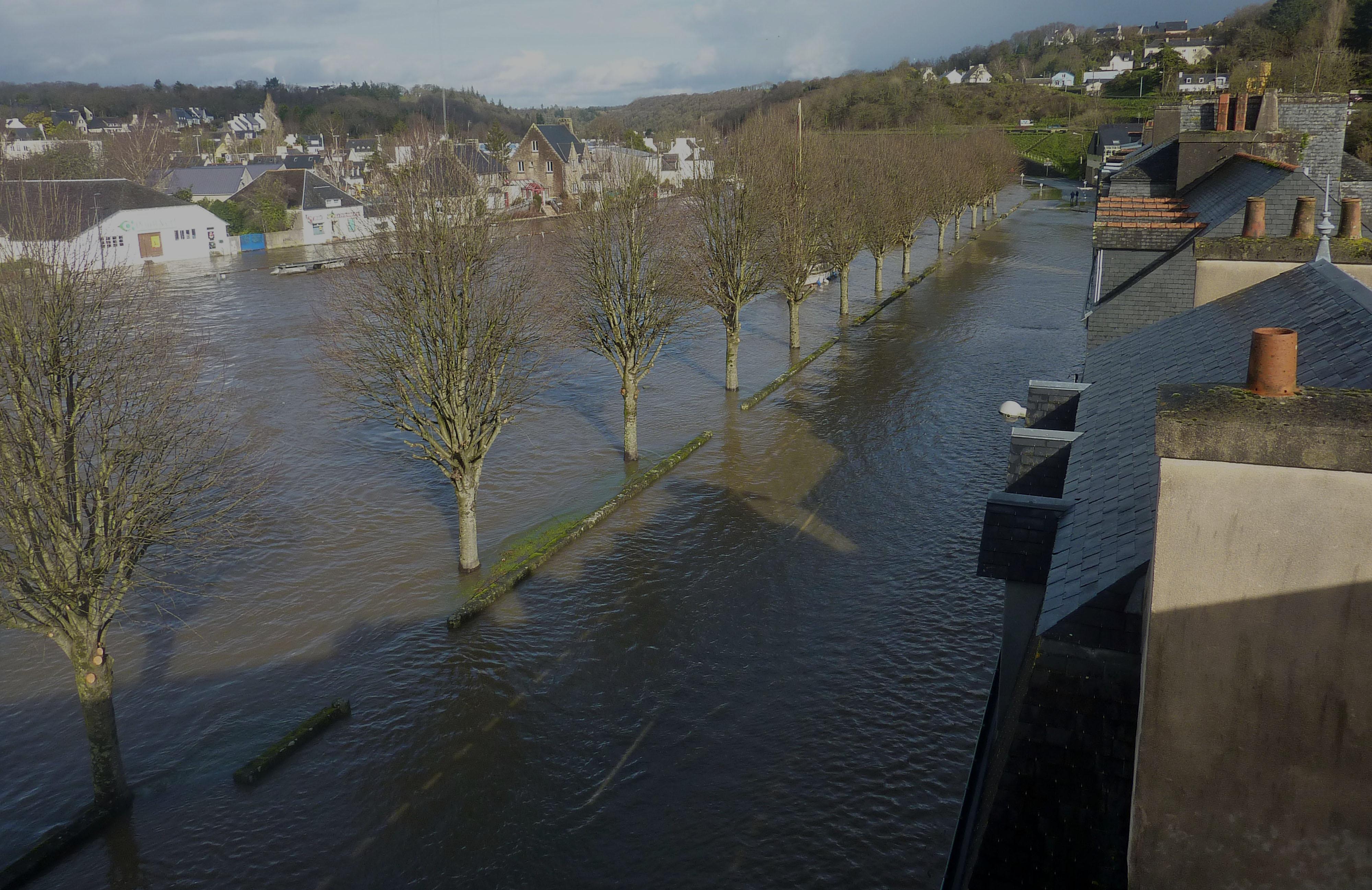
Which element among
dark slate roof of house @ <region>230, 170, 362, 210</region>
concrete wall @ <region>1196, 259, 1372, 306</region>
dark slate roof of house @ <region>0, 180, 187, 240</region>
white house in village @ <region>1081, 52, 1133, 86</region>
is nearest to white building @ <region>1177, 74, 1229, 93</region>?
white house in village @ <region>1081, 52, 1133, 86</region>

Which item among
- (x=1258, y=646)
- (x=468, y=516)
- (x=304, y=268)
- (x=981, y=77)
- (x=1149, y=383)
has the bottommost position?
(x=468, y=516)

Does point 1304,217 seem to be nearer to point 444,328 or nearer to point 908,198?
point 444,328

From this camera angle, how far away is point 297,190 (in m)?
74.4

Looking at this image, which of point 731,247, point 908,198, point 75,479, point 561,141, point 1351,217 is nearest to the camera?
point 75,479

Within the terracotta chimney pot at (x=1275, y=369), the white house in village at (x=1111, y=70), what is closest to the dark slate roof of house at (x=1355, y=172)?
the terracotta chimney pot at (x=1275, y=369)

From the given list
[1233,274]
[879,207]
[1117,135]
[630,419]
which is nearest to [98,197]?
[879,207]

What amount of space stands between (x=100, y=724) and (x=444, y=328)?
868 centimetres

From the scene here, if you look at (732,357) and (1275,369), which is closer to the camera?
(1275,369)

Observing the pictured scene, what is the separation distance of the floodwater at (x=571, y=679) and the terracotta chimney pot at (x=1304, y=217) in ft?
25.5

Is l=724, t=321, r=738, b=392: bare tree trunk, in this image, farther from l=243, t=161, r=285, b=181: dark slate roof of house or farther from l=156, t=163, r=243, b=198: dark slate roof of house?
l=156, t=163, r=243, b=198: dark slate roof of house

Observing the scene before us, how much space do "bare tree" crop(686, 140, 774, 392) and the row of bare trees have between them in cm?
7

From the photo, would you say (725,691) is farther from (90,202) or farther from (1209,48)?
(1209,48)

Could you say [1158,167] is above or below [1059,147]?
below

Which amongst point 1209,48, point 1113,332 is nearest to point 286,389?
point 1113,332
